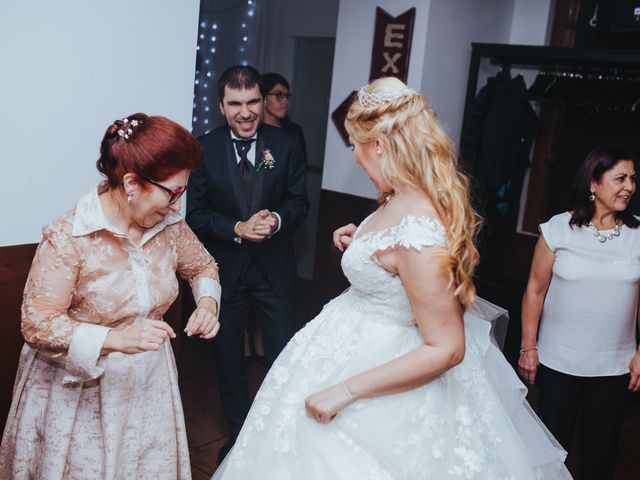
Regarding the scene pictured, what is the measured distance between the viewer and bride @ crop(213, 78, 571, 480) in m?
1.64

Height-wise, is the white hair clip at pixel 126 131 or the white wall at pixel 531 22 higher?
the white wall at pixel 531 22

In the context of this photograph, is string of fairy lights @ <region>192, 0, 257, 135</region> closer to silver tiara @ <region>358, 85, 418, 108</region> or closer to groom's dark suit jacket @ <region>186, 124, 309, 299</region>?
groom's dark suit jacket @ <region>186, 124, 309, 299</region>

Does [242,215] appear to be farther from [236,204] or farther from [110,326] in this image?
[110,326]

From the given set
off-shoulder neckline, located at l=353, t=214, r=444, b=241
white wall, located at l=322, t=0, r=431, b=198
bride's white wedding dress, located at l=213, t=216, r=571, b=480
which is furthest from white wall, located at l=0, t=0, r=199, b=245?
white wall, located at l=322, t=0, r=431, b=198

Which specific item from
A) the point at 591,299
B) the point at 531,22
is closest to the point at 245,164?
the point at 591,299

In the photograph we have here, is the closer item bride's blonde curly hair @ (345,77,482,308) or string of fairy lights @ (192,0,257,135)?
bride's blonde curly hair @ (345,77,482,308)

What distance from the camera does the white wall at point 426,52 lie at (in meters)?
4.51

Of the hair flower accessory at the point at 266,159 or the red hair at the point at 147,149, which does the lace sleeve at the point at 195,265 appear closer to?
the red hair at the point at 147,149

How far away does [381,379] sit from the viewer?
167 cm

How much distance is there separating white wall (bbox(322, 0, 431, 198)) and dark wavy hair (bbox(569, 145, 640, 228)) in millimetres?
1971

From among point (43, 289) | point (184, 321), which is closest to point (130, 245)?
point (43, 289)

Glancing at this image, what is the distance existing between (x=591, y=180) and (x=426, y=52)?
6.85ft

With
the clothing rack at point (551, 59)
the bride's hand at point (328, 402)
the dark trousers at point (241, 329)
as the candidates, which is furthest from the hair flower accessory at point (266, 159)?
the clothing rack at point (551, 59)

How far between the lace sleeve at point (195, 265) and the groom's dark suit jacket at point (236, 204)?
0.88 m
